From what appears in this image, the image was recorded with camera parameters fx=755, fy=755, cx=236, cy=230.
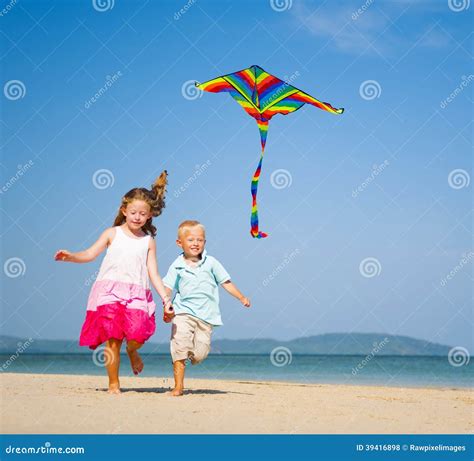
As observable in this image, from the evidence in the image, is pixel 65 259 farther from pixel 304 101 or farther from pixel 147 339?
pixel 304 101

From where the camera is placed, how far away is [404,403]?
756 centimetres

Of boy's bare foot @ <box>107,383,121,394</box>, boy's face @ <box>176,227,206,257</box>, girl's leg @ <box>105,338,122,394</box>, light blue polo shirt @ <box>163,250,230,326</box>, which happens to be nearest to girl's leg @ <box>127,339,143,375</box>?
girl's leg @ <box>105,338,122,394</box>

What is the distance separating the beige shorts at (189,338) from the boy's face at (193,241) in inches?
23.4

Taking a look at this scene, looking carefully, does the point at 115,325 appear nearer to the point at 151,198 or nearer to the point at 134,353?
the point at 134,353

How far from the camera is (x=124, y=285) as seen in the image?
22.1 ft

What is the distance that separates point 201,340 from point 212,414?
45.3 inches

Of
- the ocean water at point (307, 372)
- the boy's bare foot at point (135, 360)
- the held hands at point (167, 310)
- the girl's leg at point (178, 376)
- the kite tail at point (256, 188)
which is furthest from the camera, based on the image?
the ocean water at point (307, 372)

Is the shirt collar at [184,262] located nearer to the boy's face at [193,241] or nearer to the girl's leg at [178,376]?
the boy's face at [193,241]

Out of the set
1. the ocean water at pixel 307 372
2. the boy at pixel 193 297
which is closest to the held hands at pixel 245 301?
the boy at pixel 193 297

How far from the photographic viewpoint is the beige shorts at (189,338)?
686 cm

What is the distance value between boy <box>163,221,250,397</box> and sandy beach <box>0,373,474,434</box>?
0.41 m

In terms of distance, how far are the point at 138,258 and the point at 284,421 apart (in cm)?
208

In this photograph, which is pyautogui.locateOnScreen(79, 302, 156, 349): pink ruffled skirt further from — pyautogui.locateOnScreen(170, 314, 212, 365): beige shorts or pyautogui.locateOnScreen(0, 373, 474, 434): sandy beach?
pyautogui.locateOnScreen(0, 373, 474, 434): sandy beach
